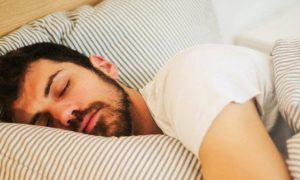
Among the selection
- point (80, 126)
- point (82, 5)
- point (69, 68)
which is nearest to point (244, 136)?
point (80, 126)

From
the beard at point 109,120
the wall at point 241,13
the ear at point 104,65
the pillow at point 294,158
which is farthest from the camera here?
the wall at point 241,13

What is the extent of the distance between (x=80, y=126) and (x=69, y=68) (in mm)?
178

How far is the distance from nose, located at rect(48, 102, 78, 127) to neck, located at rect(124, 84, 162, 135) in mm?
145

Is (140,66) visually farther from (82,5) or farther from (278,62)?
(278,62)

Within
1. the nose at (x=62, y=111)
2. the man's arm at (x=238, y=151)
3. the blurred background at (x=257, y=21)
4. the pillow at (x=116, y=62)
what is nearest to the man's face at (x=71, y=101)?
the nose at (x=62, y=111)

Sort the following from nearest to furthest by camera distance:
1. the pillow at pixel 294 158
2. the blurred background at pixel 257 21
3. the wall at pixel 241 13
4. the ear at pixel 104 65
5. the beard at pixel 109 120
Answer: the pillow at pixel 294 158, the beard at pixel 109 120, the ear at pixel 104 65, the blurred background at pixel 257 21, the wall at pixel 241 13

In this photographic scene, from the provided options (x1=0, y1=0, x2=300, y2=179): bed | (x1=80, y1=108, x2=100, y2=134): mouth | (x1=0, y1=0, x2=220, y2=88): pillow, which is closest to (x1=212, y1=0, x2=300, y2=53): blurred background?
(x1=0, y1=0, x2=300, y2=179): bed

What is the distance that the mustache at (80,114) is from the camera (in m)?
0.80

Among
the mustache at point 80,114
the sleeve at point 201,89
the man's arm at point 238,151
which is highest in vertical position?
the sleeve at point 201,89

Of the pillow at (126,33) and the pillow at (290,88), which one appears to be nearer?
the pillow at (290,88)

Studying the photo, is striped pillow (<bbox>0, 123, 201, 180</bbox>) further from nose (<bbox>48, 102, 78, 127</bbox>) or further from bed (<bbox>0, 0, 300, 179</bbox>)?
nose (<bbox>48, 102, 78, 127</bbox>)

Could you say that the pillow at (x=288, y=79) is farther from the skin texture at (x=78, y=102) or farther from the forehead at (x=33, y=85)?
the forehead at (x=33, y=85)

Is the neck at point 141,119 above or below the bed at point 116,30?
below

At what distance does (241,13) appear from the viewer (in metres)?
1.62
